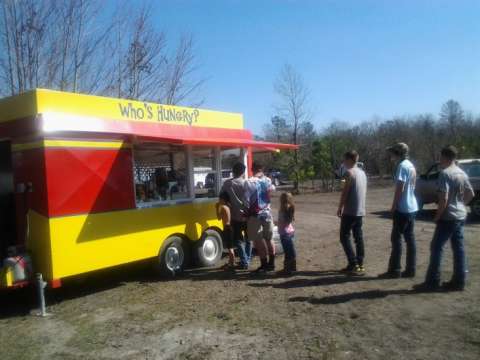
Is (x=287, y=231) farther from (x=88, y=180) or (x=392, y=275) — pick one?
(x=88, y=180)

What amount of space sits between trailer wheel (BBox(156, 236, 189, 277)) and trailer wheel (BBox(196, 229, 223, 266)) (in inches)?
10.5

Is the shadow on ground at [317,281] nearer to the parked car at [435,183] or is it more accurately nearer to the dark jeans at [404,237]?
the dark jeans at [404,237]

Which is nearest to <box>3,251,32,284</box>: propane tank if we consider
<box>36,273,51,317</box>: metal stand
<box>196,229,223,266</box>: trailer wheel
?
<box>36,273,51,317</box>: metal stand

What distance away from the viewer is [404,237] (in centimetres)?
640

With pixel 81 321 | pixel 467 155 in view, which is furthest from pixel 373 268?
pixel 467 155

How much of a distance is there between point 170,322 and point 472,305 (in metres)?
3.50

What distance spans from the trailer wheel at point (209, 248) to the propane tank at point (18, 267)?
9.52 ft

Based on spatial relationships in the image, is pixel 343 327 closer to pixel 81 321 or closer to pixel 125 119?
pixel 81 321

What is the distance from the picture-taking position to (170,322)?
5.33 m

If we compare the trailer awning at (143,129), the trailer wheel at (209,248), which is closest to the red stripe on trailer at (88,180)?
the trailer awning at (143,129)

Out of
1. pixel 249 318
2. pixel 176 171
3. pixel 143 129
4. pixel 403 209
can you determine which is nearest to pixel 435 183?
pixel 403 209

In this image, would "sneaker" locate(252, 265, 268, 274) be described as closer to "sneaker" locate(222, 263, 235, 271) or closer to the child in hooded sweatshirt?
the child in hooded sweatshirt

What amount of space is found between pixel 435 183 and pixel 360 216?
887 cm

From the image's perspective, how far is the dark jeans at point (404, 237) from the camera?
626 cm
